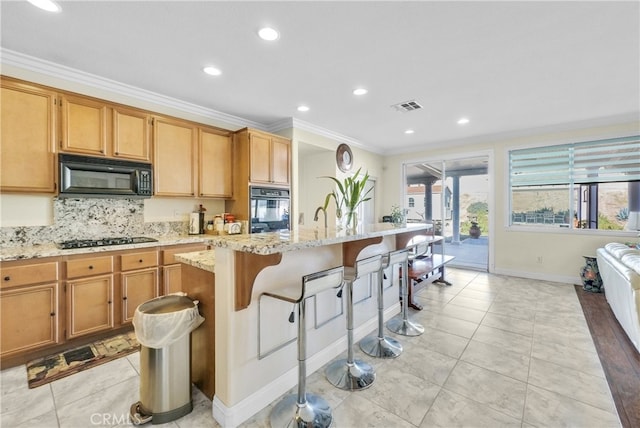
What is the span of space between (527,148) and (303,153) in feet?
13.1

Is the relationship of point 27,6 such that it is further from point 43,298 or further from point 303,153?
point 303,153

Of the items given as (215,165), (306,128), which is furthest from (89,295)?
(306,128)

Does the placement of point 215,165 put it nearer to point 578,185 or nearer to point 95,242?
point 95,242

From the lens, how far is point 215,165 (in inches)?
148

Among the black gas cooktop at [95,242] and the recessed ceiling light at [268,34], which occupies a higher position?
the recessed ceiling light at [268,34]

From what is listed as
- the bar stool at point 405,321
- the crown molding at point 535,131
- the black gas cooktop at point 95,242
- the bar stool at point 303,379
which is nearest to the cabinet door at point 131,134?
the black gas cooktop at point 95,242

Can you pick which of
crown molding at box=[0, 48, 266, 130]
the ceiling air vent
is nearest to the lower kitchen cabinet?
crown molding at box=[0, 48, 266, 130]

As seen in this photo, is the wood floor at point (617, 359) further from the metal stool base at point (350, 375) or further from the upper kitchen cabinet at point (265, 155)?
the upper kitchen cabinet at point (265, 155)

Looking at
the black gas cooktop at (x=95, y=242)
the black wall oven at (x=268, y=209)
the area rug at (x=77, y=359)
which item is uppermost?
the black wall oven at (x=268, y=209)

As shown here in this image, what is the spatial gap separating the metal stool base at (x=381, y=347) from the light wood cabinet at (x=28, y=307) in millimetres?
2626

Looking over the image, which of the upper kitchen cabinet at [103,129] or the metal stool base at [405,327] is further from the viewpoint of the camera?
the metal stool base at [405,327]

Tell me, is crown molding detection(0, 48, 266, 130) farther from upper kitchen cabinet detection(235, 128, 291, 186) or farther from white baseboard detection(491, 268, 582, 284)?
white baseboard detection(491, 268, 582, 284)

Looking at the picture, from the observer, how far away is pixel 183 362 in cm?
171

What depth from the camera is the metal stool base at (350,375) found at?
194 centimetres
